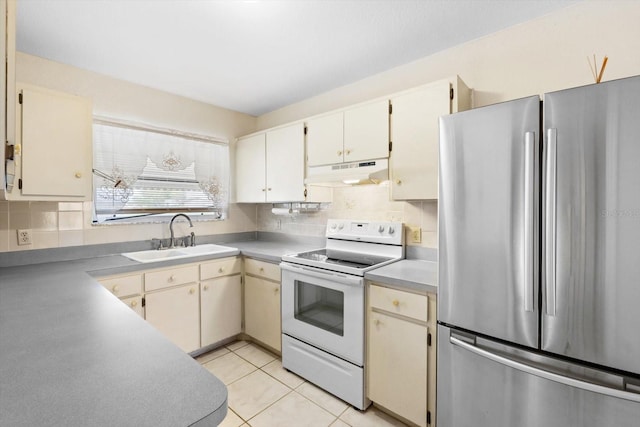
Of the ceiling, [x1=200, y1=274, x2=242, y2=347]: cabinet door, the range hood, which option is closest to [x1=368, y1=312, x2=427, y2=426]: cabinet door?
the range hood

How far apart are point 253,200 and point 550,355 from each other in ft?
8.49

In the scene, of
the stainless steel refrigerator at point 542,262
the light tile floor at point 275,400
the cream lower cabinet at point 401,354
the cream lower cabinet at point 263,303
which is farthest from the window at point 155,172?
the stainless steel refrigerator at point 542,262

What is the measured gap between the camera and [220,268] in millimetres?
2615

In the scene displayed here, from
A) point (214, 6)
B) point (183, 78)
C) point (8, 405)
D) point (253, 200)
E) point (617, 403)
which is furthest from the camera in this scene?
point (253, 200)

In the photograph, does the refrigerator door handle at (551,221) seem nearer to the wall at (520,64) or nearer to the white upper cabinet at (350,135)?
the wall at (520,64)

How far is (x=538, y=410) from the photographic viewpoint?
3.90 ft

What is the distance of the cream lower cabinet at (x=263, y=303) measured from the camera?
2.48 meters

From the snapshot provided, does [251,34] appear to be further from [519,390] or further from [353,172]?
[519,390]

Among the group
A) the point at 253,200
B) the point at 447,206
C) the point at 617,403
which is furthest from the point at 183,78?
the point at 617,403

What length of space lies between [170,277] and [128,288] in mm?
283

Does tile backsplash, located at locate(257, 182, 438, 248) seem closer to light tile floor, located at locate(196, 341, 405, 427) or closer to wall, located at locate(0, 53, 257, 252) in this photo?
wall, located at locate(0, 53, 257, 252)

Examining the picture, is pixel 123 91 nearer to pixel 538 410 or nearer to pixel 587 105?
pixel 587 105

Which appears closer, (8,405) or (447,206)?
(8,405)

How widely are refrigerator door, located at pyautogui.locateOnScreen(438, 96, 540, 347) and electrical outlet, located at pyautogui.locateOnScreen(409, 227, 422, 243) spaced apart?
2.53ft
